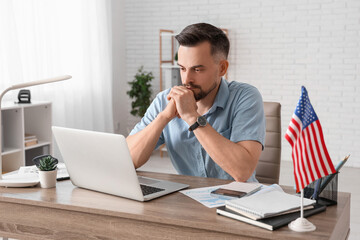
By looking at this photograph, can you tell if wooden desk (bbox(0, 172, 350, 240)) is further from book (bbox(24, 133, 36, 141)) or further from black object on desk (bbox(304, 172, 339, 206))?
book (bbox(24, 133, 36, 141))

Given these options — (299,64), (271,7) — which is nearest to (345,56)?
(299,64)

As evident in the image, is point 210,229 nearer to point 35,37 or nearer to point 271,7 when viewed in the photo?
point 35,37

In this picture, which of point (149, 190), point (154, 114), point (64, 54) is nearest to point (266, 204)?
point (149, 190)

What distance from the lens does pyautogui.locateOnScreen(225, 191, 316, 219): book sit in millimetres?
1417

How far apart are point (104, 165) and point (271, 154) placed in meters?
1.09

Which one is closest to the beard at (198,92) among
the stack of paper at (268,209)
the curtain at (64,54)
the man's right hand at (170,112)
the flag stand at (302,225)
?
the man's right hand at (170,112)

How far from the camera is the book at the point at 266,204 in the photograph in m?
1.42

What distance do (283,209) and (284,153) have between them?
4741 millimetres

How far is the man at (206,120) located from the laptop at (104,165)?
0.86 feet

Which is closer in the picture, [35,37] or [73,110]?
[35,37]

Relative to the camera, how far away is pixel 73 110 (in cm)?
561

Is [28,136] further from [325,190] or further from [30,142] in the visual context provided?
[325,190]

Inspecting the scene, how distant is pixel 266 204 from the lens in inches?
58.8

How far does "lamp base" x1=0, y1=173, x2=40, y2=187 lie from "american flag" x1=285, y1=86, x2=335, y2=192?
3.37ft
